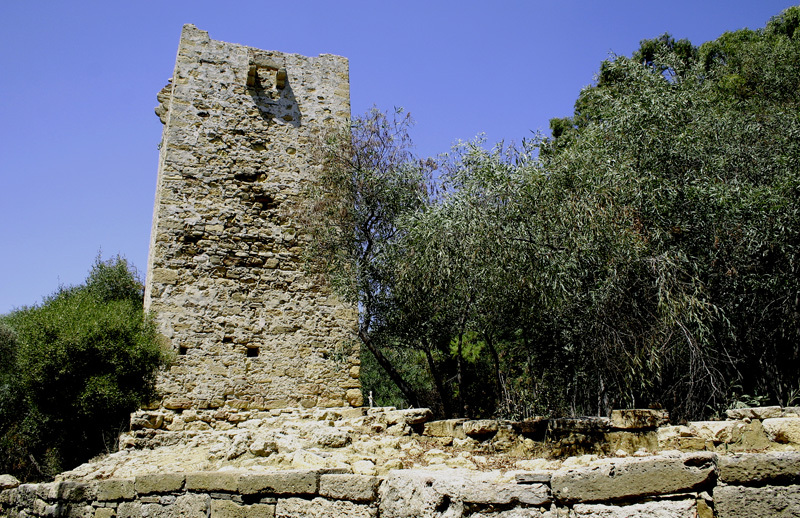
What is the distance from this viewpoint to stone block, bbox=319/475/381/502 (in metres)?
4.39

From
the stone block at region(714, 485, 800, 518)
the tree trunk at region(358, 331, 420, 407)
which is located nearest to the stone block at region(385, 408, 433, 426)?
the tree trunk at region(358, 331, 420, 407)

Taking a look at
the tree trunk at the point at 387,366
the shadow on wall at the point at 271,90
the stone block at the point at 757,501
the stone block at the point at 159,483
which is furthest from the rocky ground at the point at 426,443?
the shadow on wall at the point at 271,90

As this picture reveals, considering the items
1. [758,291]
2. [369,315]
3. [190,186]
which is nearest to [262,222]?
[190,186]

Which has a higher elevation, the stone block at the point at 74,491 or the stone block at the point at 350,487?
the stone block at the point at 350,487

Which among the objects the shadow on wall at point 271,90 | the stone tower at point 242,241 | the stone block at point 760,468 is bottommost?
the stone block at point 760,468

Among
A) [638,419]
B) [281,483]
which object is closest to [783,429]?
[638,419]

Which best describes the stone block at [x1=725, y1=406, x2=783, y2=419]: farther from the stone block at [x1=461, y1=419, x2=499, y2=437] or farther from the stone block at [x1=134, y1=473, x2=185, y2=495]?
the stone block at [x1=134, y1=473, x2=185, y2=495]

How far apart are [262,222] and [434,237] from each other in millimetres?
2916

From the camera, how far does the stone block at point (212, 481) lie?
5.01 m

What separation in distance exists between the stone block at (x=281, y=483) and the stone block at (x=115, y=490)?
146 centimetres

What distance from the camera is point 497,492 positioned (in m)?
3.83

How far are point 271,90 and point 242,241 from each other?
2771 mm

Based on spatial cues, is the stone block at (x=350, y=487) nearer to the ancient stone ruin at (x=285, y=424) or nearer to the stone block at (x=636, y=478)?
the ancient stone ruin at (x=285, y=424)

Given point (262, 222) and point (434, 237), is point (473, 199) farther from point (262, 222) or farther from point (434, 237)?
point (262, 222)
